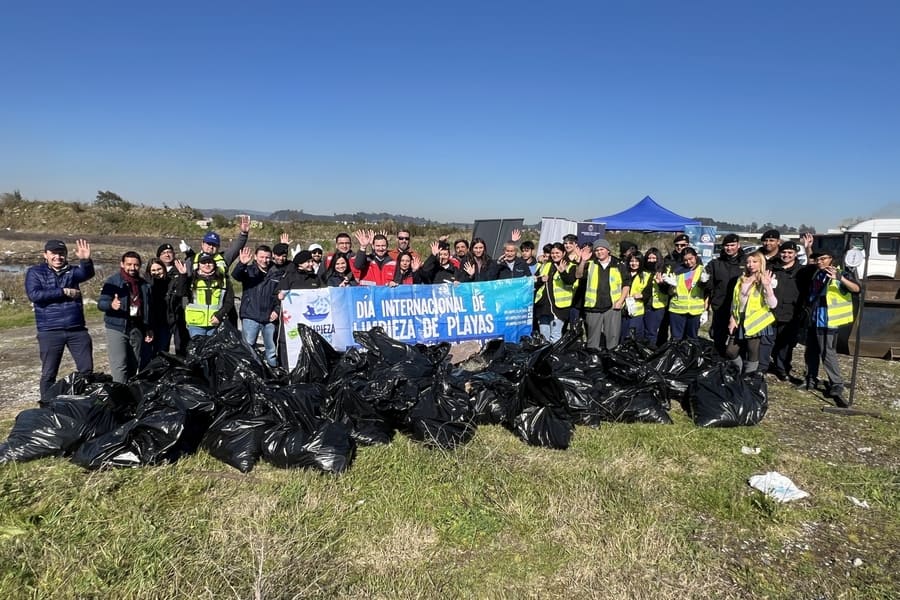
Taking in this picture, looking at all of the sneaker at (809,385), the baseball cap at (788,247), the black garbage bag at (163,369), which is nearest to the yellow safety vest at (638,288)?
the baseball cap at (788,247)

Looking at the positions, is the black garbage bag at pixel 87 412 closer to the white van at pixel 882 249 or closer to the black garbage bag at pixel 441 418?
the black garbage bag at pixel 441 418

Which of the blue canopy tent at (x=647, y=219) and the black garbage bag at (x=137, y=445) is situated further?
the blue canopy tent at (x=647, y=219)

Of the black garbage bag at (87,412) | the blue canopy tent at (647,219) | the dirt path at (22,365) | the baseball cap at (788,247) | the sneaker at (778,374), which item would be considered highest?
the blue canopy tent at (647,219)

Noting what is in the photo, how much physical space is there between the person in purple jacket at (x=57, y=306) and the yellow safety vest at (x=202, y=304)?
96 centimetres

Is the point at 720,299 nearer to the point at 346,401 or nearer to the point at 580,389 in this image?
the point at 580,389

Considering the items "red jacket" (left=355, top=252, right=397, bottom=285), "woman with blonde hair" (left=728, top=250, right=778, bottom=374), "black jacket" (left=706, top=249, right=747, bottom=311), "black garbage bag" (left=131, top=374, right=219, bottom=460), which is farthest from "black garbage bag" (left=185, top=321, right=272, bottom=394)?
"black jacket" (left=706, top=249, right=747, bottom=311)

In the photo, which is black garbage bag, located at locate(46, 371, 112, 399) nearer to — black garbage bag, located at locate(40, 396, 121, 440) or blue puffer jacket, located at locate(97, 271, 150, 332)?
black garbage bag, located at locate(40, 396, 121, 440)

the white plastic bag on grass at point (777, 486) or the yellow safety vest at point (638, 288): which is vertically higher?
the yellow safety vest at point (638, 288)

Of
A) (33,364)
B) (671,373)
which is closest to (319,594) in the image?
(671,373)

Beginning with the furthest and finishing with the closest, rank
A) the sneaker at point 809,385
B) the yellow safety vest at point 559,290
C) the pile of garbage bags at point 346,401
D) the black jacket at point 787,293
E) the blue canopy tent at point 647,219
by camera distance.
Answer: the blue canopy tent at point 647,219
the yellow safety vest at point 559,290
the sneaker at point 809,385
the black jacket at point 787,293
the pile of garbage bags at point 346,401

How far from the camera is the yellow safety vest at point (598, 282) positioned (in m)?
6.05

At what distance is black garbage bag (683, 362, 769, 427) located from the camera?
15.0 feet

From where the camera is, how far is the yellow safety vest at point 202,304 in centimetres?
551

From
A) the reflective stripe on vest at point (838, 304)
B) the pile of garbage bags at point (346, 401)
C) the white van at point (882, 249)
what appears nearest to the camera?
the pile of garbage bags at point (346, 401)
